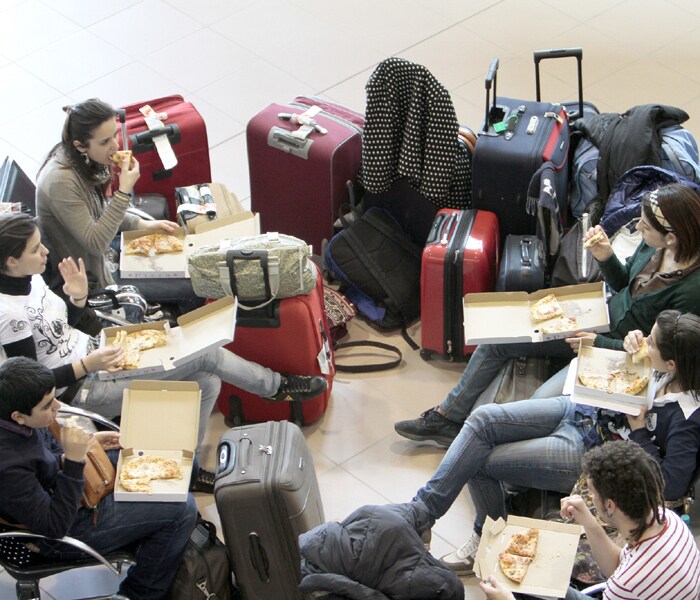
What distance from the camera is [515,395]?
13.8 feet

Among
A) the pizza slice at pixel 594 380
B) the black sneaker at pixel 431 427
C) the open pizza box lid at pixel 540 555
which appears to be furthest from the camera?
the black sneaker at pixel 431 427

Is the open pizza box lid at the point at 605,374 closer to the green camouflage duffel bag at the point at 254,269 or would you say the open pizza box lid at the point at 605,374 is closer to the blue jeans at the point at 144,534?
the green camouflage duffel bag at the point at 254,269

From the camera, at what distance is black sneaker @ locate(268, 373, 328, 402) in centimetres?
441

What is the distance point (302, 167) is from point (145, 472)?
2093mm

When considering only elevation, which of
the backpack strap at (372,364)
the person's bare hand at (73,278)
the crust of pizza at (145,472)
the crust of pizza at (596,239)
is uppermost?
the crust of pizza at (596,239)

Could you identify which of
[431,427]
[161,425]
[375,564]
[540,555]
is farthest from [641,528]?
[161,425]

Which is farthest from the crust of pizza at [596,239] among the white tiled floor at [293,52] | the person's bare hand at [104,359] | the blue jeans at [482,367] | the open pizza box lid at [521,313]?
the white tiled floor at [293,52]

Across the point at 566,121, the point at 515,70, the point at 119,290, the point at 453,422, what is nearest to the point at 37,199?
the point at 119,290

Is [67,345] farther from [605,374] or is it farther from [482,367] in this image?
[605,374]

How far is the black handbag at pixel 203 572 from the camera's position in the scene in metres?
3.61

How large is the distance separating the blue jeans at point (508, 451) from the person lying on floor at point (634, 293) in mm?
205

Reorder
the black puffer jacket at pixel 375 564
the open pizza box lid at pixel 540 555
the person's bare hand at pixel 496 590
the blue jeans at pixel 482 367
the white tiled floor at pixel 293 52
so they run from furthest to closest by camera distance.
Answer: the white tiled floor at pixel 293 52
the blue jeans at pixel 482 367
the open pizza box lid at pixel 540 555
the person's bare hand at pixel 496 590
the black puffer jacket at pixel 375 564

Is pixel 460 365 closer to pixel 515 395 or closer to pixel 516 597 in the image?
pixel 515 395

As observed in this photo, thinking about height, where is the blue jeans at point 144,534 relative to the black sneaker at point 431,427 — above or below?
above
